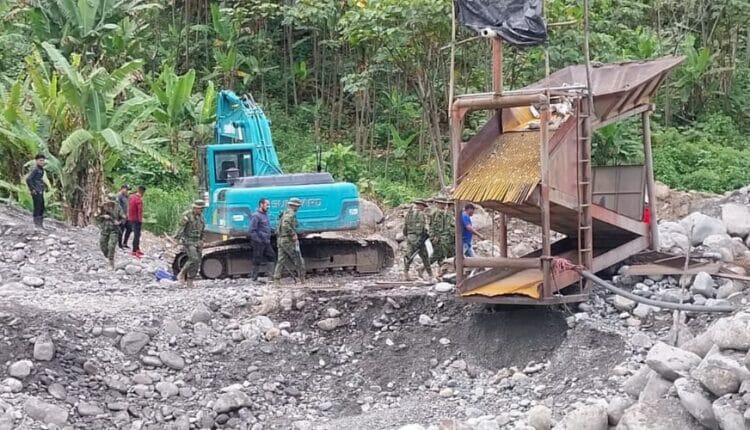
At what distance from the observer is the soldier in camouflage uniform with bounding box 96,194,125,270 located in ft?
51.5

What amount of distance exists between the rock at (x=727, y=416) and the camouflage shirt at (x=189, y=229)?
27.5 ft

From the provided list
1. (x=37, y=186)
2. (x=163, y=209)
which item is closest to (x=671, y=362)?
(x=37, y=186)

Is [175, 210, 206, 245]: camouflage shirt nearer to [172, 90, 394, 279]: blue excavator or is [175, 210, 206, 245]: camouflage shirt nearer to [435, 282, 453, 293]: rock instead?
[172, 90, 394, 279]: blue excavator

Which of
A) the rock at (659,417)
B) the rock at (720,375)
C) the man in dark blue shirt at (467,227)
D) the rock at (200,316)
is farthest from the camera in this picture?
the man in dark blue shirt at (467,227)

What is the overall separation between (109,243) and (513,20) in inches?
296

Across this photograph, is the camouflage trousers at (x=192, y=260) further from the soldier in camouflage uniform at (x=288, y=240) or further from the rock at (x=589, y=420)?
the rock at (x=589, y=420)

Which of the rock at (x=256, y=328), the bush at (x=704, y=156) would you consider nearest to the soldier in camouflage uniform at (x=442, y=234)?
the rock at (x=256, y=328)

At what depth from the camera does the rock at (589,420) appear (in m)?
8.69

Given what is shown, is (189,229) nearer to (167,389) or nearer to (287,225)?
(287,225)

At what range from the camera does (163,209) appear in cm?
2119

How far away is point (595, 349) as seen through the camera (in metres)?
11.1

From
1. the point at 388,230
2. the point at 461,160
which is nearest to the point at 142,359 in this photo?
the point at 461,160

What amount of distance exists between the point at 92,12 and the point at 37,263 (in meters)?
9.88

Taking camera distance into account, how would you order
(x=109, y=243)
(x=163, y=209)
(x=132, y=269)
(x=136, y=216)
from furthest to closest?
(x=163, y=209), (x=136, y=216), (x=132, y=269), (x=109, y=243)
